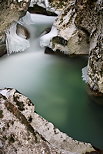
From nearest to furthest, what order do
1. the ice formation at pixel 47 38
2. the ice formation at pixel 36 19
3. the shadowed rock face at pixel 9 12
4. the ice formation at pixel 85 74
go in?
the ice formation at pixel 85 74 → the shadowed rock face at pixel 9 12 → the ice formation at pixel 47 38 → the ice formation at pixel 36 19

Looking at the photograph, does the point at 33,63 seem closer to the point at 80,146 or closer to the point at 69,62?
the point at 69,62

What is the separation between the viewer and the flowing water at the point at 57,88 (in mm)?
7375

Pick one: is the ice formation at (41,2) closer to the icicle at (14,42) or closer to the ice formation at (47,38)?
the ice formation at (47,38)

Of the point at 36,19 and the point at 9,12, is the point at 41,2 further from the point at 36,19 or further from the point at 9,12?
the point at 9,12

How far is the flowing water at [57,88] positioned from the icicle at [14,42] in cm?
20

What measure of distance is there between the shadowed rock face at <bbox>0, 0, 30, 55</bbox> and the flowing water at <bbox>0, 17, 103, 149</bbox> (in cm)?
96

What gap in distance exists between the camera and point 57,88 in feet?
28.3

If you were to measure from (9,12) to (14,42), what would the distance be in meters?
1.21

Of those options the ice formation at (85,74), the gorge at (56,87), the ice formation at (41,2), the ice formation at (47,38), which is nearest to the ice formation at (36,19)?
the ice formation at (41,2)

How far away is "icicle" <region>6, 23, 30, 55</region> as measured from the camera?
32.7ft

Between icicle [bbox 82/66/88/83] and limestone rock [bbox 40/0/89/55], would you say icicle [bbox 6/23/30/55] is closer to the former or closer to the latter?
limestone rock [bbox 40/0/89/55]

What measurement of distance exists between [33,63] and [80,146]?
420 cm

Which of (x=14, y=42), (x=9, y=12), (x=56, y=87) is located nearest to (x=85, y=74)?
(x=56, y=87)

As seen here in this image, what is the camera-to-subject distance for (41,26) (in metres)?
11.6
